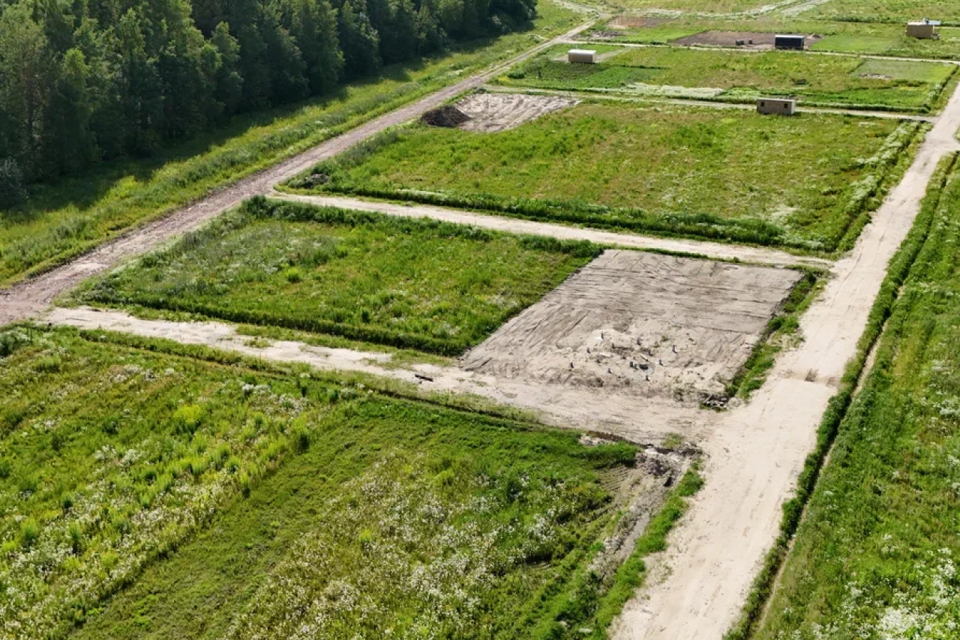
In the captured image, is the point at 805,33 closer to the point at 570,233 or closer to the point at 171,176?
the point at 570,233

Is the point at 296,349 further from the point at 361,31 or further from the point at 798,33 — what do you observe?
the point at 798,33

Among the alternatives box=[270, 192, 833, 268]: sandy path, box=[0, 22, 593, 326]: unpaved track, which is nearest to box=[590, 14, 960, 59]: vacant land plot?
box=[0, 22, 593, 326]: unpaved track

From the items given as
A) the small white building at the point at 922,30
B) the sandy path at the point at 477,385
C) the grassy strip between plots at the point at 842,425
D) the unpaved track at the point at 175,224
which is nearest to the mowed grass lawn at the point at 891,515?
the grassy strip between plots at the point at 842,425

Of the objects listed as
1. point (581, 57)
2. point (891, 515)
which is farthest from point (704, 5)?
point (891, 515)

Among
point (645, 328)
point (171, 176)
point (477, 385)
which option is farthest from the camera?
point (171, 176)

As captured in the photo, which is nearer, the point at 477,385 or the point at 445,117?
the point at 477,385

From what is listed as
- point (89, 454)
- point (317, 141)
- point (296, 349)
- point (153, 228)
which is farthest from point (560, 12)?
point (89, 454)
